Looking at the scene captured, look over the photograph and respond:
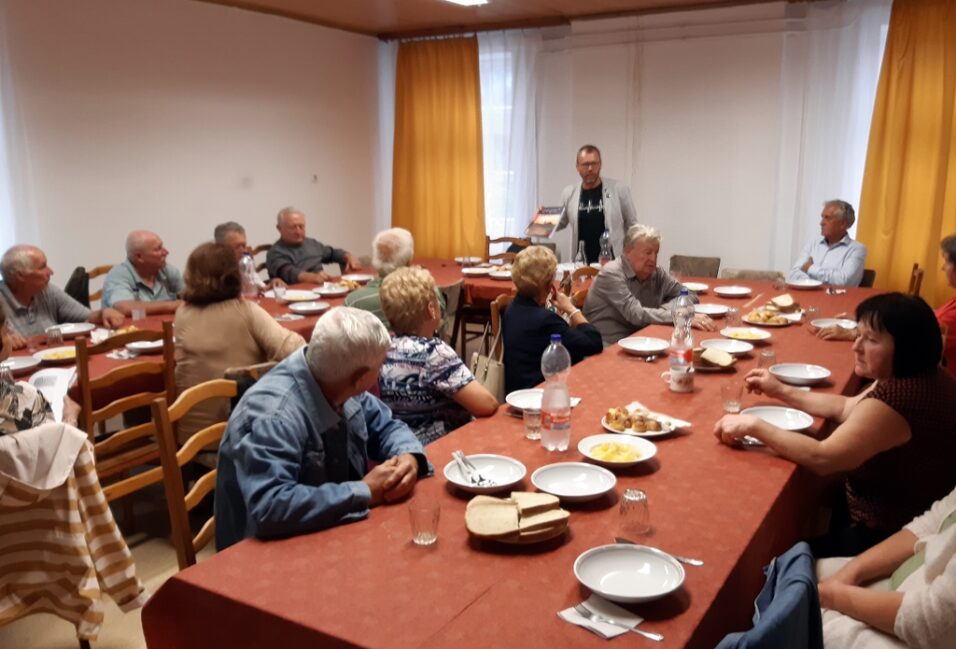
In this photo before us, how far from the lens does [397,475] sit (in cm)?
186

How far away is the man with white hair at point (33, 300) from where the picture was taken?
379 centimetres

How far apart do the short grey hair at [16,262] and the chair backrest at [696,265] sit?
173 inches

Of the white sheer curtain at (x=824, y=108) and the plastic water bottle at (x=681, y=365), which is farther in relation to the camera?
the white sheer curtain at (x=824, y=108)

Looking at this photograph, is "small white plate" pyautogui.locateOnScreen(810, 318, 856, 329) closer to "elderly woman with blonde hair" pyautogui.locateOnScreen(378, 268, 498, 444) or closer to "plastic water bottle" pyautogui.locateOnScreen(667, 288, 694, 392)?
"plastic water bottle" pyautogui.locateOnScreen(667, 288, 694, 392)


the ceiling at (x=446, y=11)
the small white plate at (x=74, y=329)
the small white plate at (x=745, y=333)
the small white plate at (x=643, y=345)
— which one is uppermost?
the ceiling at (x=446, y=11)

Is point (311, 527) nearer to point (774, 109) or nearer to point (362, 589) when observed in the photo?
point (362, 589)

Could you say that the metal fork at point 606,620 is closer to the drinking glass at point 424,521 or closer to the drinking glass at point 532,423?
the drinking glass at point 424,521

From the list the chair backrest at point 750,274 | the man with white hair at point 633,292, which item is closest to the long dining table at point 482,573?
the man with white hair at point 633,292

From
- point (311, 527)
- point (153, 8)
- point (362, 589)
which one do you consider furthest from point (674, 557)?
point (153, 8)

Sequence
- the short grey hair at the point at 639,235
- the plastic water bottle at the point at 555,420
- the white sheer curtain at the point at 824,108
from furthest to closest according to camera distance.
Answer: the white sheer curtain at the point at 824,108 → the short grey hair at the point at 639,235 → the plastic water bottle at the point at 555,420

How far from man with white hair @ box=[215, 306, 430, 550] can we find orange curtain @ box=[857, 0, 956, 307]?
5057mm

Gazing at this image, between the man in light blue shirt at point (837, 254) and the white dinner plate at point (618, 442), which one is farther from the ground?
the man in light blue shirt at point (837, 254)

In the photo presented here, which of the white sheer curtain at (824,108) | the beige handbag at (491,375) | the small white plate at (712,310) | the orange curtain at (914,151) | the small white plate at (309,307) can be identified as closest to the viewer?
the beige handbag at (491,375)

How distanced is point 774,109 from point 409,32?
3666 millimetres
